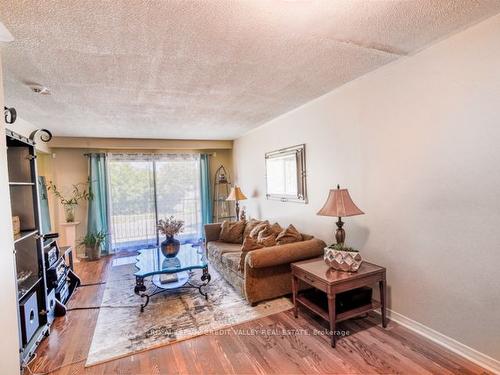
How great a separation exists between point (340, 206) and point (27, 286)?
113 inches

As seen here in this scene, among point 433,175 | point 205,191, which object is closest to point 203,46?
point 433,175

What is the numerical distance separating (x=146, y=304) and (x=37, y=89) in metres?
2.47

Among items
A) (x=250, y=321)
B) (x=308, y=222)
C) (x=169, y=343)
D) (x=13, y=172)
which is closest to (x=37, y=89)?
(x=13, y=172)

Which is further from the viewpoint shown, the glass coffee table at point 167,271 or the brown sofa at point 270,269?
the glass coffee table at point 167,271

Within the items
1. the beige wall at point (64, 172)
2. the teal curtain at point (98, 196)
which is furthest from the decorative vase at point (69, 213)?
the teal curtain at point (98, 196)

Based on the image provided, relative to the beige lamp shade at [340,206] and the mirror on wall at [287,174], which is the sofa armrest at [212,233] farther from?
the beige lamp shade at [340,206]

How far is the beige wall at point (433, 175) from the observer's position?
1.81 metres

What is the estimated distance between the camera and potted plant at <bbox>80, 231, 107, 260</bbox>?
5055mm

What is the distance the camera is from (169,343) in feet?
7.64

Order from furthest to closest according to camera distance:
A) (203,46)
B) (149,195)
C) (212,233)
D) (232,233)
Result: (149,195)
(212,233)
(232,233)
(203,46)

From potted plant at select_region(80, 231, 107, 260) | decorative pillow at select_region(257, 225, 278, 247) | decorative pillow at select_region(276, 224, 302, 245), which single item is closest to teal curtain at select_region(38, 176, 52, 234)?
potted plant at select_region(80, 231, 107, 260)

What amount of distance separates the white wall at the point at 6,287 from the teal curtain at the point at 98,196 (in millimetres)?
3689

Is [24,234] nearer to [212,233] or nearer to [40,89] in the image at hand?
[40,89]

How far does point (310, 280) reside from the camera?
2432 millimetres
